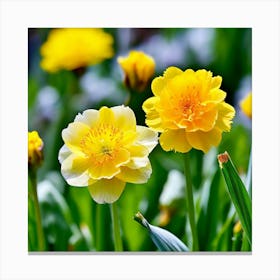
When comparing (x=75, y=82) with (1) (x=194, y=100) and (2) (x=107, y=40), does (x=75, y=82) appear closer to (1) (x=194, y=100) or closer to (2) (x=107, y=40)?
(2) (x=107, y=40)

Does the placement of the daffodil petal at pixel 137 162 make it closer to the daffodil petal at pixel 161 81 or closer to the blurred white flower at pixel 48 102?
the daffodil petal at pixel 161 81

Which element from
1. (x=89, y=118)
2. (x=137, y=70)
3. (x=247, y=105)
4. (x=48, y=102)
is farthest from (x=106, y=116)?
(x=48, y=102)

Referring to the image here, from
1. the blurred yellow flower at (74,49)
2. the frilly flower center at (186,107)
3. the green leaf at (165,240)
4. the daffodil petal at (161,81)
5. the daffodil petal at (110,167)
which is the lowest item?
the green leaf at (165,240)

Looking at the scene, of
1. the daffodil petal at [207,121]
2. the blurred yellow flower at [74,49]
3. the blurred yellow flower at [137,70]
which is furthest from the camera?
the blurred yellow flower at [74,49]

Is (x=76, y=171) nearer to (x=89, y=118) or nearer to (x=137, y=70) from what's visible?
(x=89, y=118)

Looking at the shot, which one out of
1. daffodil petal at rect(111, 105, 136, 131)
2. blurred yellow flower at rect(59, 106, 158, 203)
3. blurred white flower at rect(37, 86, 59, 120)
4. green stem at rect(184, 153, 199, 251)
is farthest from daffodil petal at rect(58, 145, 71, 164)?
blurred white flower at rect(37, 86, 59, 120)

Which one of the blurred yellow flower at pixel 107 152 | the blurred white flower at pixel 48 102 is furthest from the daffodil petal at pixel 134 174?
the blurred white flower at pixel 48 102
